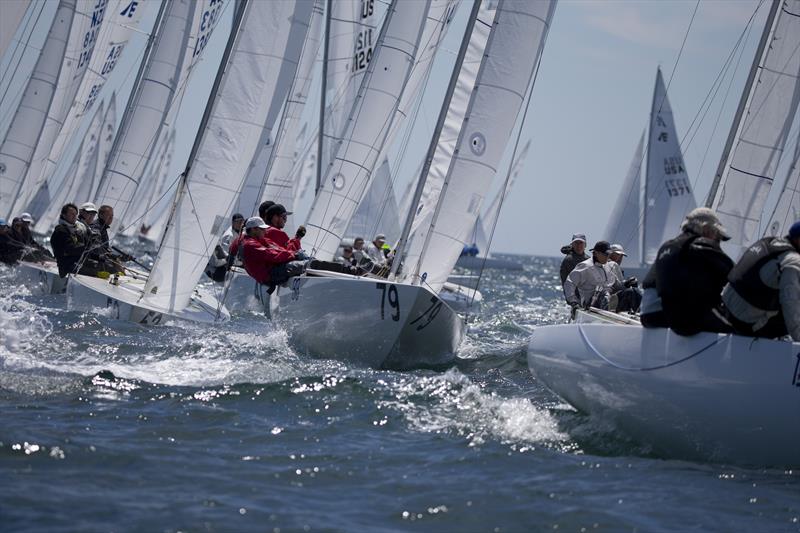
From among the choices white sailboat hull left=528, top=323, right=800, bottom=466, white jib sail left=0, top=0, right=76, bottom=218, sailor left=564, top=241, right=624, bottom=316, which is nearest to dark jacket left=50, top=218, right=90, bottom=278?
sailor left=564, top=241, right=624, bottom=316

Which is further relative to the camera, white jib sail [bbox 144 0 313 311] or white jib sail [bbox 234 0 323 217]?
white jib sail [bbox 234 0 323 217]

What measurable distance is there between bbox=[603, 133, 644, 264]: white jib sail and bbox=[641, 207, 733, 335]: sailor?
28.8 meters

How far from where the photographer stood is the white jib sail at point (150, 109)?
18281mm

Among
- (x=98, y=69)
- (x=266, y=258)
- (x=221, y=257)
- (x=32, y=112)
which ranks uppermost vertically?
(x=98, y=69)

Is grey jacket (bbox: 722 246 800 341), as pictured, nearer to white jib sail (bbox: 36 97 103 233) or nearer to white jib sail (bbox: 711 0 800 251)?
white jib sail (bbox: 711 0 800 251)

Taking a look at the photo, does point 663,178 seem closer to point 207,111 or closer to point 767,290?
point 207,111

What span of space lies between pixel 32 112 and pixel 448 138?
1392cm

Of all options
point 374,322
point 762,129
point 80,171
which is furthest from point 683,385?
point 80,171

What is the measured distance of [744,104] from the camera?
471 inches

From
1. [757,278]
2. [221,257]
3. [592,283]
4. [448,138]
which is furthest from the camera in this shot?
[221,257]

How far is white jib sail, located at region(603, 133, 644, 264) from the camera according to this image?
116 feet

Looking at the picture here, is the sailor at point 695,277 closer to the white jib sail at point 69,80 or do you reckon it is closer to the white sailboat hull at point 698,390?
the white sailboat hull at point 698,390

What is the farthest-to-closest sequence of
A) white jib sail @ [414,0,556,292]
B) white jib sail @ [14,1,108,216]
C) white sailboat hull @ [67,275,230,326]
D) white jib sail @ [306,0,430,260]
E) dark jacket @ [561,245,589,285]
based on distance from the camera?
white jib sail @ [14,1,108,216] → white jib sail @ [306,0,430,260] → dark jacket @ [561,245,589,285] → white sailboat hull @ [67,275,230,326] → white jib sail @ [414,0,556,292]

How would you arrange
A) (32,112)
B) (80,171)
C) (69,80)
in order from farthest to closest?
(80,171) → (69,80) → (32,112)
